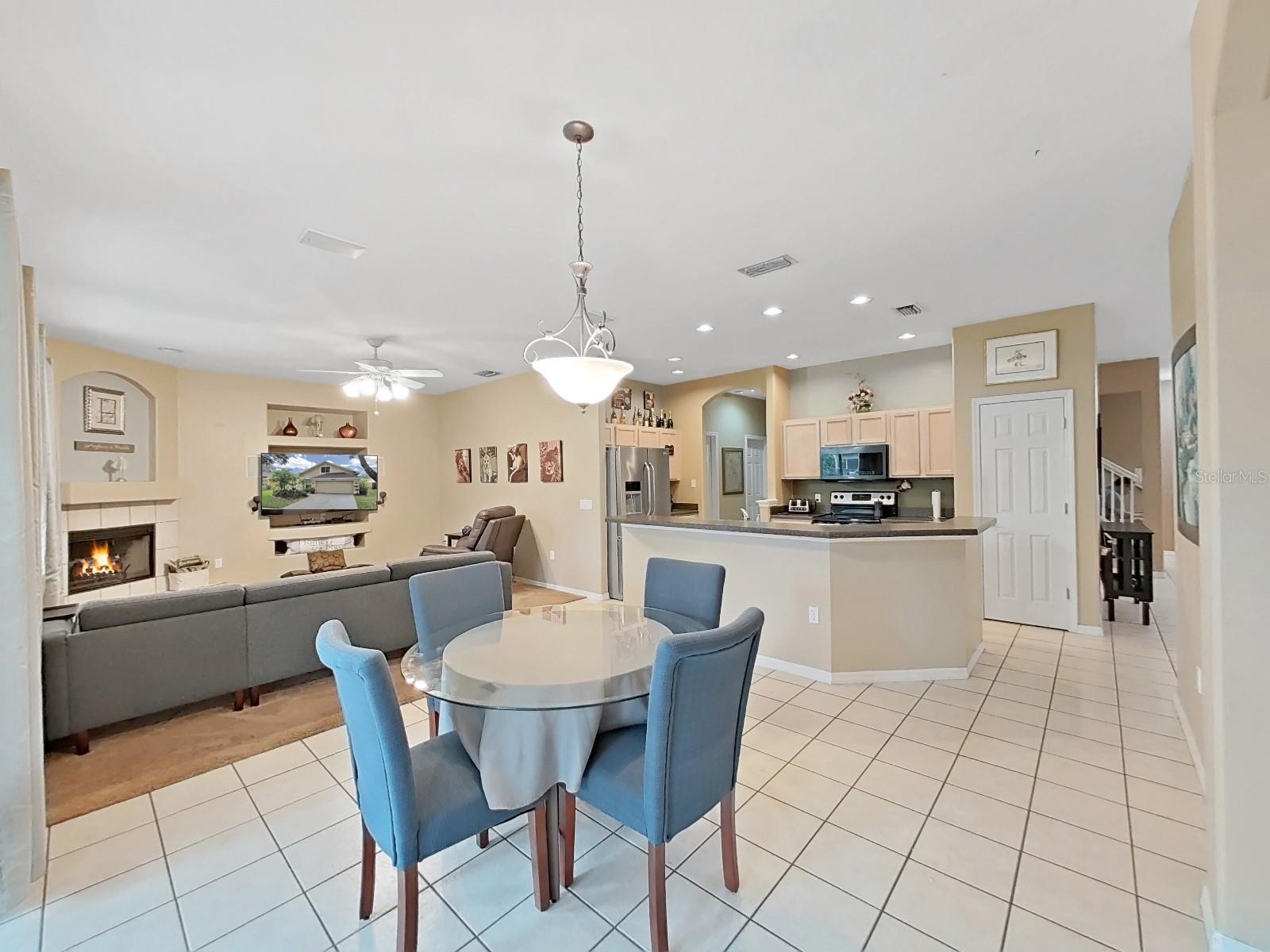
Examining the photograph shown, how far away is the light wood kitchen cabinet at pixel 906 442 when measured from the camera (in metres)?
5.78

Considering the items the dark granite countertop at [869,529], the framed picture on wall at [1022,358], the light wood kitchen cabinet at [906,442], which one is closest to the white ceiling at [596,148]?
the framed picture on wall at [1022,358]

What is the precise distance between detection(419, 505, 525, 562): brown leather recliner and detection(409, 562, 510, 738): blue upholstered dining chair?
3124 millimetres

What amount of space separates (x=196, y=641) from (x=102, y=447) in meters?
4.11

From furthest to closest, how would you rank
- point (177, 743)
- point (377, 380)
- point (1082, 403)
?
1. point (377, 380)
2. point (1082, 403)
3. point (177, 743)

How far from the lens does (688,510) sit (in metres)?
7.59

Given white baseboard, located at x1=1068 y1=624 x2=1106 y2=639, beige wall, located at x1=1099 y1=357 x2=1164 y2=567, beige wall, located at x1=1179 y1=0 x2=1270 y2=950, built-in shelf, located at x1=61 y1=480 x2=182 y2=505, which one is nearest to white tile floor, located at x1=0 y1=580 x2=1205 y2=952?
beige wall, located at x1=1179 y1=0 x2=1270 y2=950

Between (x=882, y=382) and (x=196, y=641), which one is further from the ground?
(x=882, y=382)

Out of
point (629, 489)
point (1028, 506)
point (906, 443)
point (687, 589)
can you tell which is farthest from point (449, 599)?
point (906, 443)

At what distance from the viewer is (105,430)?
18.4 ft

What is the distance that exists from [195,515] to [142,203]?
4.94m

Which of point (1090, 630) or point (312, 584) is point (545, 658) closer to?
point (312, 584)

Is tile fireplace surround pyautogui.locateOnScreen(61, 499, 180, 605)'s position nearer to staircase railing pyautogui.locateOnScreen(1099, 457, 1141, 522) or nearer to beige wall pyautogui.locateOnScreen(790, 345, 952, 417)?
beige wall pyautogui.locateOnScreen(790, 345, 952, 417)

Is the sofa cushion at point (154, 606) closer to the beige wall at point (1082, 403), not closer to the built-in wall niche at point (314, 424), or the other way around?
the built-in wall niche at point (314, 424)

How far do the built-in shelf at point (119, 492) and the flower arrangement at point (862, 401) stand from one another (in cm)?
772
